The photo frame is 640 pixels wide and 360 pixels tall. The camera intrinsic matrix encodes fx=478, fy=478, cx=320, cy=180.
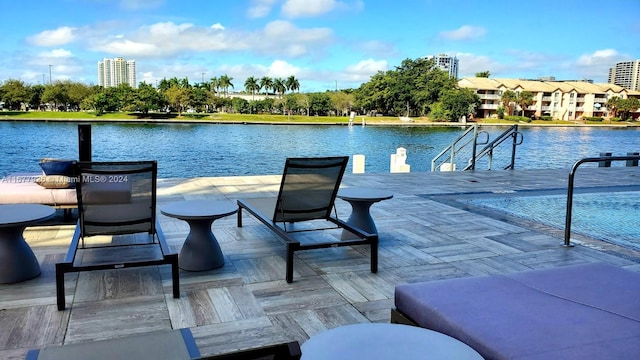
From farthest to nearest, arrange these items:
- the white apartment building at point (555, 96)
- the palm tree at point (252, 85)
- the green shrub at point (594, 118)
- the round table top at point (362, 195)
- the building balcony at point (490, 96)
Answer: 1. the palm tree at point (252, 85)
2. the green shrub at point (594, 118)
3. the white apartment building at point (555, 96)
4. the building balcony at point (490, 96)
5. the round table top at point (362, 195)

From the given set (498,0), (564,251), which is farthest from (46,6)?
(564,251)

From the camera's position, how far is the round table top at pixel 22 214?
10.2 feet

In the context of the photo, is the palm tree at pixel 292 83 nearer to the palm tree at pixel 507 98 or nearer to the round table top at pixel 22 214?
the palm tree at pixel 507 98

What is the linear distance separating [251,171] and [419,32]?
102 feet

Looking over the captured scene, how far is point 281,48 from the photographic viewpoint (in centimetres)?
8094

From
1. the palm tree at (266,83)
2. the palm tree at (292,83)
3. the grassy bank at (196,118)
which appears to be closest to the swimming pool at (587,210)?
the grassy bank at (196,118)

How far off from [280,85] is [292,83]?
2.19m

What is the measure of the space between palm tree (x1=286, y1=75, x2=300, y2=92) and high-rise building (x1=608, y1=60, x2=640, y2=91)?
74.4 metres

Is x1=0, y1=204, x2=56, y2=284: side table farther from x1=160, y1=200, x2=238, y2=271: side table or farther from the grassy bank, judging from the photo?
the grassy bank

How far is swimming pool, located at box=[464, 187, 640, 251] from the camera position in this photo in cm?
511

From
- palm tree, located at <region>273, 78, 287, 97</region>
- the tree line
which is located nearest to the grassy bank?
the tree line

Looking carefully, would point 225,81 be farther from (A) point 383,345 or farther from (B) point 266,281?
(A) point 383,345

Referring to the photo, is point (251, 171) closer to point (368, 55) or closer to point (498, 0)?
point (498, 0)

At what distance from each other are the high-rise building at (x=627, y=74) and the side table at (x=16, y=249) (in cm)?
12409
